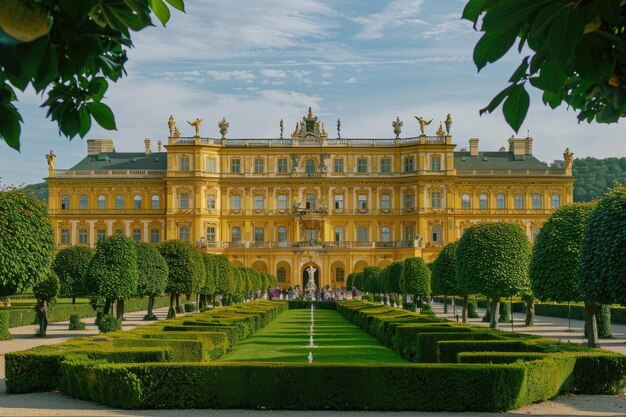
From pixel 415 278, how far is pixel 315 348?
18.3 meters

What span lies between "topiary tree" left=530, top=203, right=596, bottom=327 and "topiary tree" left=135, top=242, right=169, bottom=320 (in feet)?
42.4

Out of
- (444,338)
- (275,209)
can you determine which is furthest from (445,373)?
(275,209)

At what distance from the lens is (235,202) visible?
64.2m

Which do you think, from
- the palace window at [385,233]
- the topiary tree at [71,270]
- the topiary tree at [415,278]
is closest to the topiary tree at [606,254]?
the topiary tree at [415,278]

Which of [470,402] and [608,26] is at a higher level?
[608,26]

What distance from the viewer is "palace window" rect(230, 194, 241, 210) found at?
64250 millimetres

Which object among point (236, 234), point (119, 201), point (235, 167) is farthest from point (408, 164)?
point (119, 201)

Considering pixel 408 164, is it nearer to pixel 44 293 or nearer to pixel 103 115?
pixel 44 293

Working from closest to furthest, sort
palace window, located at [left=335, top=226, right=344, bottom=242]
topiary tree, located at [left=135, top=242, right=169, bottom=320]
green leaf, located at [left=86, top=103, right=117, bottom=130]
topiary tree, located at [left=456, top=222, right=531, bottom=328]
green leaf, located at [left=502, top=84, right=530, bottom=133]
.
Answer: green leaf, located at [left=502, top=84, right=530, bottom=133], green leaf, located at [left=86, top=103, right=117, bottom=130], topiary tree, located at [left=456, top=222, right=531, bottom=328], topiary tree, located at [left=135, top=242, right=169, bottom=320], palace window, located at [left=335, top=226, right=344, bottom=242]

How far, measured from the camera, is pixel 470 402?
10.5 metres

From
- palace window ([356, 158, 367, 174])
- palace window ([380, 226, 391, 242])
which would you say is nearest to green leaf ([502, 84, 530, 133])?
palace window ([380, 226, 391, 242])

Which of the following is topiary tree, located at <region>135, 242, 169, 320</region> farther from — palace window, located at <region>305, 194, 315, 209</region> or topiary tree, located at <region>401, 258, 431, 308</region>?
palace window, located at <region>305, 194, 315, 209</region>

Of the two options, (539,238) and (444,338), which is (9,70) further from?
(539,238)

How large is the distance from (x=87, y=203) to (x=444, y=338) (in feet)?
176
